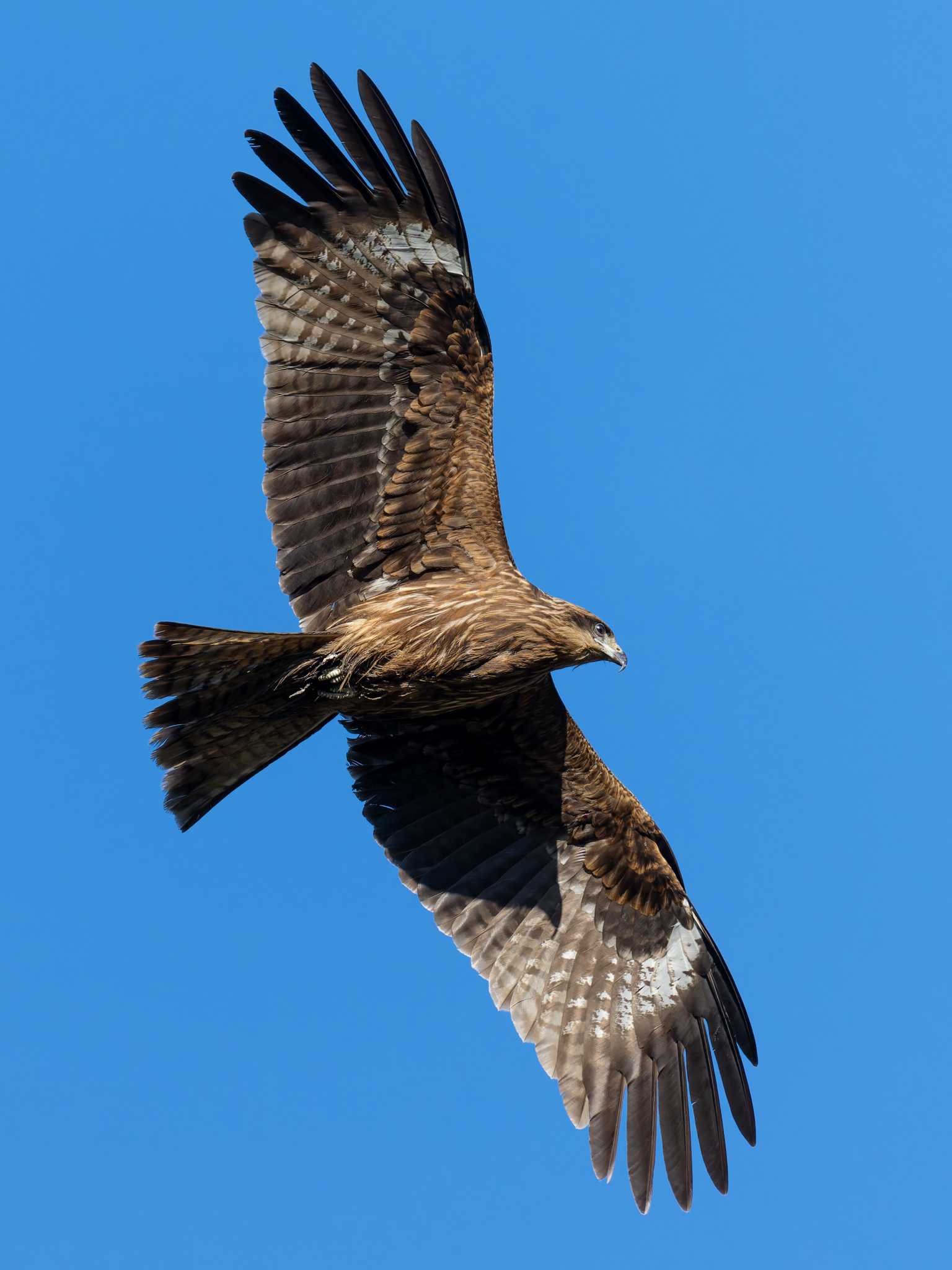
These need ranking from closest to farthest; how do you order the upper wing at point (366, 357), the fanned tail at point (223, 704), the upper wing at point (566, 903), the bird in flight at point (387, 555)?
the fanned tail at point (223, 704) → the bird in flight at point (387, 555) → the upper wing at point (366, 357) → the upper wing at point (566, 903)

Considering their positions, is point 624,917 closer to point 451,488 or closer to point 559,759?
point 559,759

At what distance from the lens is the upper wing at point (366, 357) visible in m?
8.38

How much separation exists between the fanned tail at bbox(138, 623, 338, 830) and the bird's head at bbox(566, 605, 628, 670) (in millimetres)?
1254

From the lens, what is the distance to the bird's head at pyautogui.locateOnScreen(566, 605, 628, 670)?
27.0 ft

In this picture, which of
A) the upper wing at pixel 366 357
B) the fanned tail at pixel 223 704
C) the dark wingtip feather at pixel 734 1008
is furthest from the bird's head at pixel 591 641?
the dark wingtip feather at pixel 734 1008

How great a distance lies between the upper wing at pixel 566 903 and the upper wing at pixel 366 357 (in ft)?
4.18

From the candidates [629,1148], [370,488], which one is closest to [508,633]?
[370,488]

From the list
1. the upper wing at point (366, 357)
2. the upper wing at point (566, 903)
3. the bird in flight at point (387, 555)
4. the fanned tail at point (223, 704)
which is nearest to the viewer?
the fanned tail at point (223, 704)

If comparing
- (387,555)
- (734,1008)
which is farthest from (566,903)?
(387,555)

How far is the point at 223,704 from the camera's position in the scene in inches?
318

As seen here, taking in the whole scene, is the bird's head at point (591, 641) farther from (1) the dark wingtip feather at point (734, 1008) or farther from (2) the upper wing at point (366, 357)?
(1) the dark wingtip feather at point (734, 1008)

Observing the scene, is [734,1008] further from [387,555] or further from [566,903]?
[387,555]

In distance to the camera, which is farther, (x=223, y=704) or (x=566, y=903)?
(x=566, y=903)

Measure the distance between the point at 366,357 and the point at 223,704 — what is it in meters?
1.92
